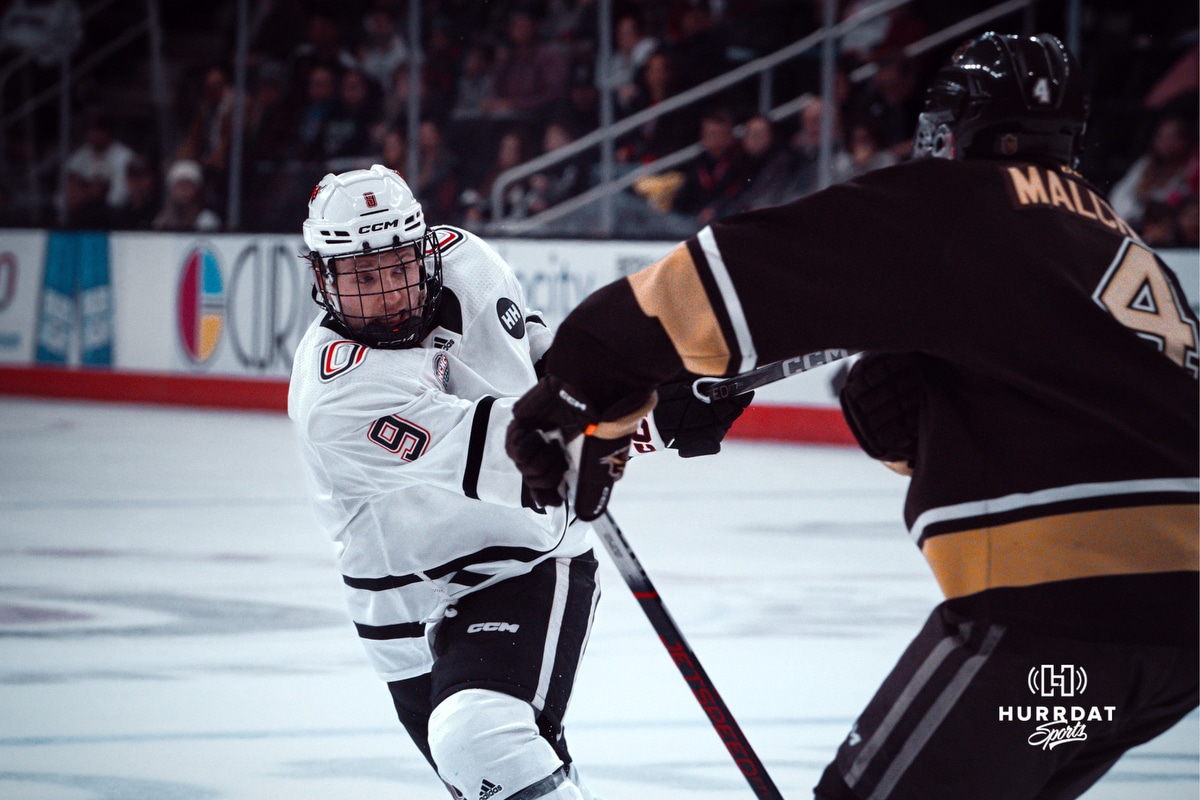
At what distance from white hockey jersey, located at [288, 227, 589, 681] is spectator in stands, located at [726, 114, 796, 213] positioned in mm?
4895

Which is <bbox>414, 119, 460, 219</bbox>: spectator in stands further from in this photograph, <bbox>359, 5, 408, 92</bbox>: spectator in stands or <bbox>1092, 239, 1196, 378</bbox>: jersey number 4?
<bbox>1092, 239, 1196, 378</bbox>: jersey number 4

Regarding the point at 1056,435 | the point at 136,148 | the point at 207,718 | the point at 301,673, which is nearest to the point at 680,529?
the point at 301,673

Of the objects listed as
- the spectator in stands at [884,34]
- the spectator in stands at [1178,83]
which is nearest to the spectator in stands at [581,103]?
the spectator in stands at [884,34]

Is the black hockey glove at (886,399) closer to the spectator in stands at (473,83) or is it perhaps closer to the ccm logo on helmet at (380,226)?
the ccm logo on helmet at (380,226)

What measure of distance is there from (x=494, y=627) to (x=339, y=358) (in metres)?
0.43

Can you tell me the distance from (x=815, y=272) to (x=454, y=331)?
96cm

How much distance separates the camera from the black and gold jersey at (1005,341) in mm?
1300

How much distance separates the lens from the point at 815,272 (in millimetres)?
1314

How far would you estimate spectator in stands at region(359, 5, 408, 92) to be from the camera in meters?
8.55

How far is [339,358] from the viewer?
2023 mm

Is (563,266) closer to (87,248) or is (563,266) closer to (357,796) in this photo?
(87,248)

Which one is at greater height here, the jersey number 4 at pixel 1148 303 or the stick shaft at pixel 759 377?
the jersey number 4 at pixel 1148 303

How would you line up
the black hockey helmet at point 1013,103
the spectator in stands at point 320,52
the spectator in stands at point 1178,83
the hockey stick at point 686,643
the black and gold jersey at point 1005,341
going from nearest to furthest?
1. the black and gold jersey at point 1005,341
2. the black hockey helmet at point 1013,103
3. the hockey stick at point 686,643
4. the spectator in stands at point 1178,83
5. the spectator in stands at point 320,52

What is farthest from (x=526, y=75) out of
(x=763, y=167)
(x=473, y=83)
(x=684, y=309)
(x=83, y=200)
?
(x=684, y=309)
